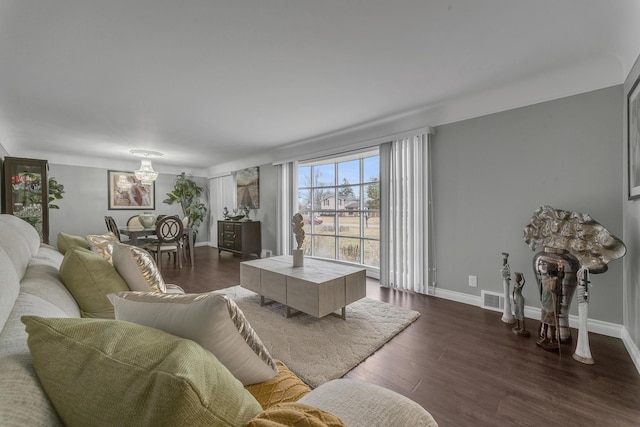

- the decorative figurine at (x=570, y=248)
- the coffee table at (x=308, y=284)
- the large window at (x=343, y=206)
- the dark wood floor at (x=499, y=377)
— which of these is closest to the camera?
the dark wood floor at (x=499, y=377)

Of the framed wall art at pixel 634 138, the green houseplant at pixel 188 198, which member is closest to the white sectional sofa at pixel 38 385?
the framed wall art at pixel 634 138

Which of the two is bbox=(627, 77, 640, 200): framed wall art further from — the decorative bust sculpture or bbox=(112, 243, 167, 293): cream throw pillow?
bbox=(112, 243, 167, 293): cream throw pillow

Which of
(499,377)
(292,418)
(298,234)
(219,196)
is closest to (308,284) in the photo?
(298,234)

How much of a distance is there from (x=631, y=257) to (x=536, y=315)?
3.10 feet

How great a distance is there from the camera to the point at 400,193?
366 centimetres

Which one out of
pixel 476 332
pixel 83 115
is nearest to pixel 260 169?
pixel 83 115

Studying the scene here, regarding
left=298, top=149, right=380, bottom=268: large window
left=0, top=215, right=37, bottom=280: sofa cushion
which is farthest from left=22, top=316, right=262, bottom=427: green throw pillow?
left=298, top=149, right=380, bottom=268: large window

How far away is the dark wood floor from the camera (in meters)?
1.49

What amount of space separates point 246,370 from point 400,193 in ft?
10.4

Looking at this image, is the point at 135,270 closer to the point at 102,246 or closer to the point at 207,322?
the point at 102,246

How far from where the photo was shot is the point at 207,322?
0.74 meters

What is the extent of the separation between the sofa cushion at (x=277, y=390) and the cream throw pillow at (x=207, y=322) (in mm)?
29

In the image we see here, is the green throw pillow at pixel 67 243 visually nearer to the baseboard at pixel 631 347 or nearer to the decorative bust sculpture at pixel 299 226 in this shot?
the decorative bust sculpture at pixel 299 226

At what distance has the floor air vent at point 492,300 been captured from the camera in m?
2.86
